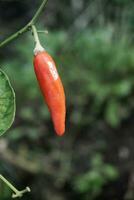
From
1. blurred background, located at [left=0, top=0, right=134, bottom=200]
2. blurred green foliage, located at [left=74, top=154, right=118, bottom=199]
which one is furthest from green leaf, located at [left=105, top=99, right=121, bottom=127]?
blurred green foliage, located at [left=74, top=154, right=118, bottom=199]

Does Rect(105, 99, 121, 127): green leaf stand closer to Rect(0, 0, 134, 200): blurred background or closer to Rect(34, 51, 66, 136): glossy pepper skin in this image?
Rect(0, 0, 134, 200): blurred background

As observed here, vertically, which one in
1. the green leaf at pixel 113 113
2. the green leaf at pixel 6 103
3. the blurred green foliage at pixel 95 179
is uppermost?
the green leaf at pixel 6 103

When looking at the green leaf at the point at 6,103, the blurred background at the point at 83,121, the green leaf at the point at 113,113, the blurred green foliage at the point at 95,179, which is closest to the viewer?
the green leaf at the point at 6,103

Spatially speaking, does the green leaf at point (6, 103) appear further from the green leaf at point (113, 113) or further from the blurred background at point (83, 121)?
the green leaf at point (113, 113)

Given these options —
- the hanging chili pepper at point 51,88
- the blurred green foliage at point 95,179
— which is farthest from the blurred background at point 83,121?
the hanging chili pepper at point 51,88

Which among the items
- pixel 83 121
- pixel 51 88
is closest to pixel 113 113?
pixel 83 121

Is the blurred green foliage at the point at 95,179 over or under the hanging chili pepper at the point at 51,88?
under

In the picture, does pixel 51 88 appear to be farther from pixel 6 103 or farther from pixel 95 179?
pixel 95 179

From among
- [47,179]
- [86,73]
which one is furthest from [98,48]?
[47,179]
